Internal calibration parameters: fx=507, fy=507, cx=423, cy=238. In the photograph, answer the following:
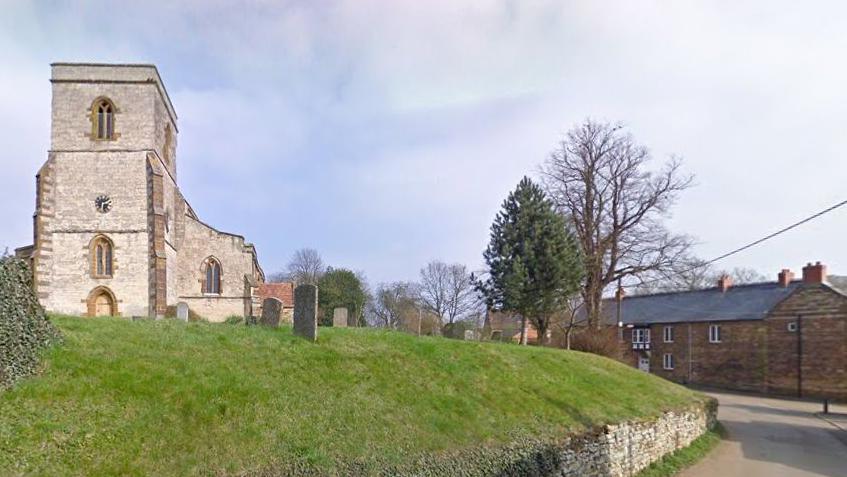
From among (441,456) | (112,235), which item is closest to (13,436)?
(441,456)

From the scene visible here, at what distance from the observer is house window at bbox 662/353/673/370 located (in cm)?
4072

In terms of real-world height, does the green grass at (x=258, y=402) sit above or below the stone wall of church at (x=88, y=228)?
below

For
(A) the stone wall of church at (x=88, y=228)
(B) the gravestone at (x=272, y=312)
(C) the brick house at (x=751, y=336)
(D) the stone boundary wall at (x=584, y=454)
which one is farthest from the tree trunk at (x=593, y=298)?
(A) the stone wall of church at (x=88, y=228)

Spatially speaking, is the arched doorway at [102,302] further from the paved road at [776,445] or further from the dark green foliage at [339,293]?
the paved road at [776,445]

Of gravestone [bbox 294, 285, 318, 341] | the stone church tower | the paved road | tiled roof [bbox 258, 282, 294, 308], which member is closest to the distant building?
the paved road

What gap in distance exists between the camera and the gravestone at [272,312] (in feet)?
40.4

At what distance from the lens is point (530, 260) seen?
22391 millimetres

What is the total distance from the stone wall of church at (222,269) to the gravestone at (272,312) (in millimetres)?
17897

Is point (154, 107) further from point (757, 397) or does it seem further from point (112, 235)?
point (757, 397)

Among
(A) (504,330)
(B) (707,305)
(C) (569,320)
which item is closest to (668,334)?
(B) (707,305)

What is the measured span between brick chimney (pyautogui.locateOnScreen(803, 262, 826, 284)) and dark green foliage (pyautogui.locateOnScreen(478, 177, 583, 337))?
19.2m

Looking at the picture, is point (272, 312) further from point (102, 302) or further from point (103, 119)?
point (103, 119)

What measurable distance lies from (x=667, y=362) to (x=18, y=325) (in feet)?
142

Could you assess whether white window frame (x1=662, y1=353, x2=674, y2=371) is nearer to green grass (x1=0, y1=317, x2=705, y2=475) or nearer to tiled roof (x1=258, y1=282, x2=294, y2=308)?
tiled roof (x1=258, y1=282, x2=294, y2=308)
